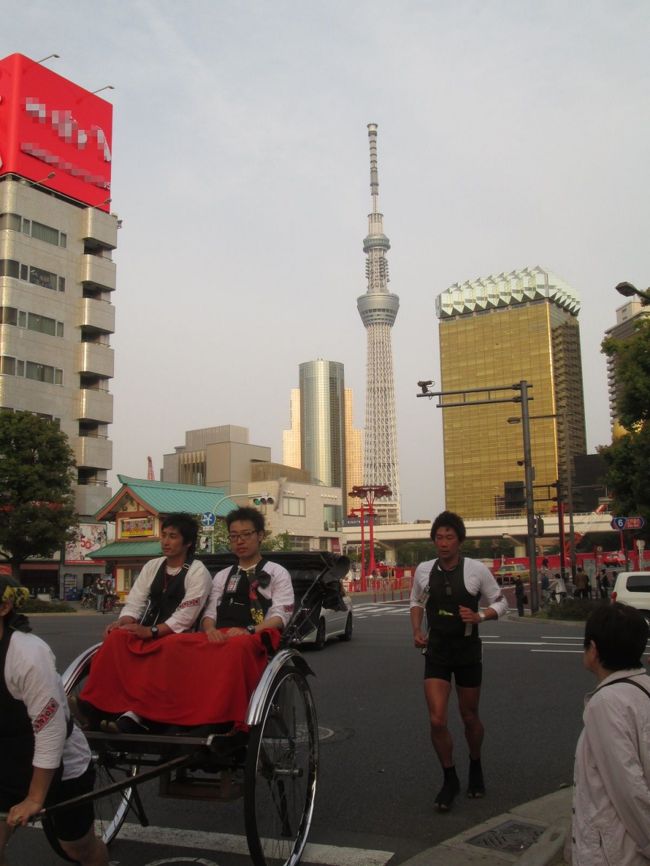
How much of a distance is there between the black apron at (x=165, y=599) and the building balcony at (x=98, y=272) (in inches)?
2256

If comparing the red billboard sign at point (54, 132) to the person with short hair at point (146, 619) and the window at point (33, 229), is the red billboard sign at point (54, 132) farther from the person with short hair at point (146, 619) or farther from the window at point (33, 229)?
the person with short hair at point (146, 619)

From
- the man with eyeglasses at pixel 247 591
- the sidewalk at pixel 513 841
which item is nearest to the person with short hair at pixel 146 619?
the man with eyeglasses at pixel 247 591

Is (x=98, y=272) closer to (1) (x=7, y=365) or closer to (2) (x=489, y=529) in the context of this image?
(1) (x=7, y=365)

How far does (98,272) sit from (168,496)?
800 inches

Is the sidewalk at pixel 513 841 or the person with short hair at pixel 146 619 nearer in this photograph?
the person with short hair at pixel 146 619

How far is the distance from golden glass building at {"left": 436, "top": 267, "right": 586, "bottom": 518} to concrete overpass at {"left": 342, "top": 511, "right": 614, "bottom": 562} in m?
3.03

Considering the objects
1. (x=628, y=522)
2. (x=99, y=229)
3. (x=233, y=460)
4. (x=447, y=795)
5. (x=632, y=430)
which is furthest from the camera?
(x=233, y=460)

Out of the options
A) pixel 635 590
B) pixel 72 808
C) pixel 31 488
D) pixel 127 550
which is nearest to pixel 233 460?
pixel 127 550

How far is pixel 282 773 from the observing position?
Result: 4238 millimetres

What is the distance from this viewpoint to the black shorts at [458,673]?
5.36m

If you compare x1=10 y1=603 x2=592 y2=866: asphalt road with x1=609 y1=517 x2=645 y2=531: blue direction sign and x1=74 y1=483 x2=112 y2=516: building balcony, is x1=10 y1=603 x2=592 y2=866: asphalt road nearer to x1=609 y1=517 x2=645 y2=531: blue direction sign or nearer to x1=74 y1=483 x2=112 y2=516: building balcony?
x1=609 y1=517 x2=645 y2=531: blue direction sign

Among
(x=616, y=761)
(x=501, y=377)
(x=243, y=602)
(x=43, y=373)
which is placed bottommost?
(x=616, y=761)

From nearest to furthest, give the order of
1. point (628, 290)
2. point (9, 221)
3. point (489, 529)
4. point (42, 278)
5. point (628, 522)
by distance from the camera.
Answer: point (628, 290) < point (628, 522) < point (9, 221) < point (42, 278) < point (489, 529)

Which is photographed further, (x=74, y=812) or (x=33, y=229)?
(x=33, y=229)
